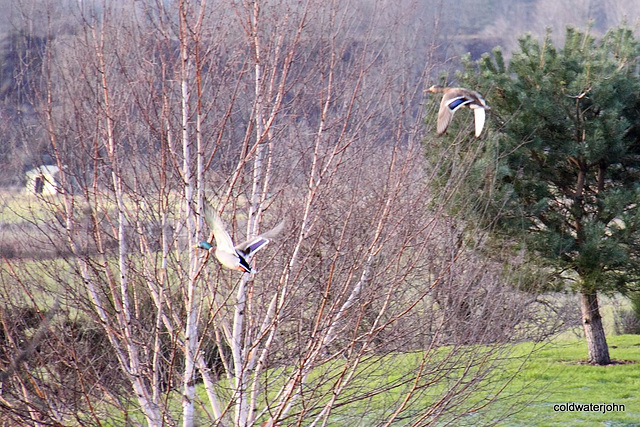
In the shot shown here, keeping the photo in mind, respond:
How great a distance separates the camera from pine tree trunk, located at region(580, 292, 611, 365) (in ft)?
39.9

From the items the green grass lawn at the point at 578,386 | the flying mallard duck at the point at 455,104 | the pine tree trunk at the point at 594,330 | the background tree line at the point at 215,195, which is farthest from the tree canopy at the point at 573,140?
the background tree line at the point at 215,195

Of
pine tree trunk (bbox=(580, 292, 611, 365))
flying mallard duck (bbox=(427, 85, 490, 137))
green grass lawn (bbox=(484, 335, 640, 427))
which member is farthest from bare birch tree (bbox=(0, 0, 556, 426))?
pine tree trunk (bbox=(580, 292, 611, 365))

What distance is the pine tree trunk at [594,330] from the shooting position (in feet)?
39.9

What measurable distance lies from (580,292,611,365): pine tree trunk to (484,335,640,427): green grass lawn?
298mm

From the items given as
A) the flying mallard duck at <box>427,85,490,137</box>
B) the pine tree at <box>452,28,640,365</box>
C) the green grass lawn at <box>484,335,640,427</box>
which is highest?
the flying mallard duck at <box>427,85,490,137</box>

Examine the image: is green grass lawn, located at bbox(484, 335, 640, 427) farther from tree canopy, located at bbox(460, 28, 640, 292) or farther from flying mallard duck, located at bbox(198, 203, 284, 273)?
flying mallard duck, located at bbox(198, 203, 284, 273)

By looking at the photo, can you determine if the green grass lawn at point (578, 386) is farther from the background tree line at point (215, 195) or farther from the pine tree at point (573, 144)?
the background tree line at point (215, 195)

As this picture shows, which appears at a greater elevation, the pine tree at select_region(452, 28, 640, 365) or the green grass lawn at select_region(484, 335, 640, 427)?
the pine tree at select_region(452, 28, 640, 365)

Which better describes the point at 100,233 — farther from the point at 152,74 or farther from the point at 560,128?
the point at 560,128

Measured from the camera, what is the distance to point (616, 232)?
11.1 metres

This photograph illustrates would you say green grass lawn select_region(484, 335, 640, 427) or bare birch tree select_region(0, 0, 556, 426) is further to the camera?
green grass lawn select_region(484, 335, 640, 427)

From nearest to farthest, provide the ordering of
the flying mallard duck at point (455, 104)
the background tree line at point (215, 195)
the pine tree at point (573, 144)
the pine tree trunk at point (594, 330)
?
the background tree line at point (215, 195) < the flying mallard duck at point (455, 104) < the pine tree at point (573, 144) < the pine tree trunk at point (594, 330)

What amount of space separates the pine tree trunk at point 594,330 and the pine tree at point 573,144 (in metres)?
0.20

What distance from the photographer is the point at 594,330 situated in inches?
482
